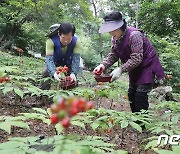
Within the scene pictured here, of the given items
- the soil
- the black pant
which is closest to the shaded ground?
the soil

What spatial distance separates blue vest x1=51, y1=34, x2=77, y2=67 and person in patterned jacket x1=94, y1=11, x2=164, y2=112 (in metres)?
0.65

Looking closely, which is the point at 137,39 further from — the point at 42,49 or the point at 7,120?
the point at 42,49

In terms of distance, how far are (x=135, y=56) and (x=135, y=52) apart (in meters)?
0.05

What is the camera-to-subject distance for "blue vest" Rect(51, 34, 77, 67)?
3.82 m

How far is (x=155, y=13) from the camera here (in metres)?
7.64

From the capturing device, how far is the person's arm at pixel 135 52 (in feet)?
10.2

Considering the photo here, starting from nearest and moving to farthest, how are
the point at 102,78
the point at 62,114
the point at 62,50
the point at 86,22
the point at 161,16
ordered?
the point at 62,114 → the point at 102,78 → the point at 62,50 → the point at 161,16 → the point at 86,22

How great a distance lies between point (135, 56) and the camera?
122 inches

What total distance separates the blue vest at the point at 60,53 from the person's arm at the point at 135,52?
3.37 ft

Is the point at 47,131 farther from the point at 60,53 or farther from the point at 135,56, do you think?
the point at 135,56

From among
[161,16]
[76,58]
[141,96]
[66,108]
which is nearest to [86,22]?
[161,16]

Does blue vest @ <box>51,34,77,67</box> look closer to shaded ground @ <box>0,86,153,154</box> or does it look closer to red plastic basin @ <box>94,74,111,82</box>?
shaded ground @ <box>0,86,153,154</box>

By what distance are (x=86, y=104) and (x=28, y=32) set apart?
1395cm

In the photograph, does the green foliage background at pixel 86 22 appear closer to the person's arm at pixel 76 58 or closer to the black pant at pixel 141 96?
the person's arm at pixel 76 58
